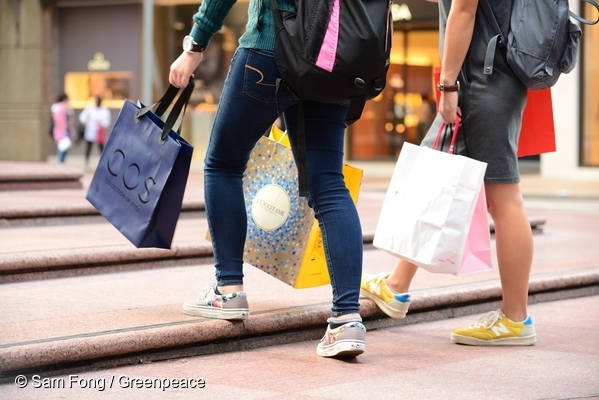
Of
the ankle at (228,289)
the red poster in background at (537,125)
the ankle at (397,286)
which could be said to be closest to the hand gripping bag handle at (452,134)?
the red poster in background at (537,125)

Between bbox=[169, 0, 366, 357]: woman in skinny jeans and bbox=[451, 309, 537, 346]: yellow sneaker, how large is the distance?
694mm

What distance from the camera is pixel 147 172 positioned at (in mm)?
3855

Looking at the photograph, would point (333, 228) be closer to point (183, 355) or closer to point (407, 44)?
point (183, 355)

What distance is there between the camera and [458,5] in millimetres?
3797

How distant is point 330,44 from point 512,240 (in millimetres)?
1279

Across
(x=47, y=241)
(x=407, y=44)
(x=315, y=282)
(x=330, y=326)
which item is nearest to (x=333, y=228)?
(x=330, y=326)

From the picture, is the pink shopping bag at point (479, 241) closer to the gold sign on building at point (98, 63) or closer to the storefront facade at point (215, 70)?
the storefront facade at point (215, 70)

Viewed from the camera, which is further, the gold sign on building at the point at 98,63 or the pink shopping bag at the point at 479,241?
the gold sign on building at the point at 98,63

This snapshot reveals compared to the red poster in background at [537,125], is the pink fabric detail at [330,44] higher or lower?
higher

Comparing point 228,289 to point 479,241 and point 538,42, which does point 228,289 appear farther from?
point 538,42

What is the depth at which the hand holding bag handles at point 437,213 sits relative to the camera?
371 cm

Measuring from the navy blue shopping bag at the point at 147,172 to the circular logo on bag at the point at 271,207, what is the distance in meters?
0.44

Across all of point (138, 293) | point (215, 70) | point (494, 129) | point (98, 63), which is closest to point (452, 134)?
point (494, 129)

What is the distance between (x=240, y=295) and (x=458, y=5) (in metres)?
1.44
